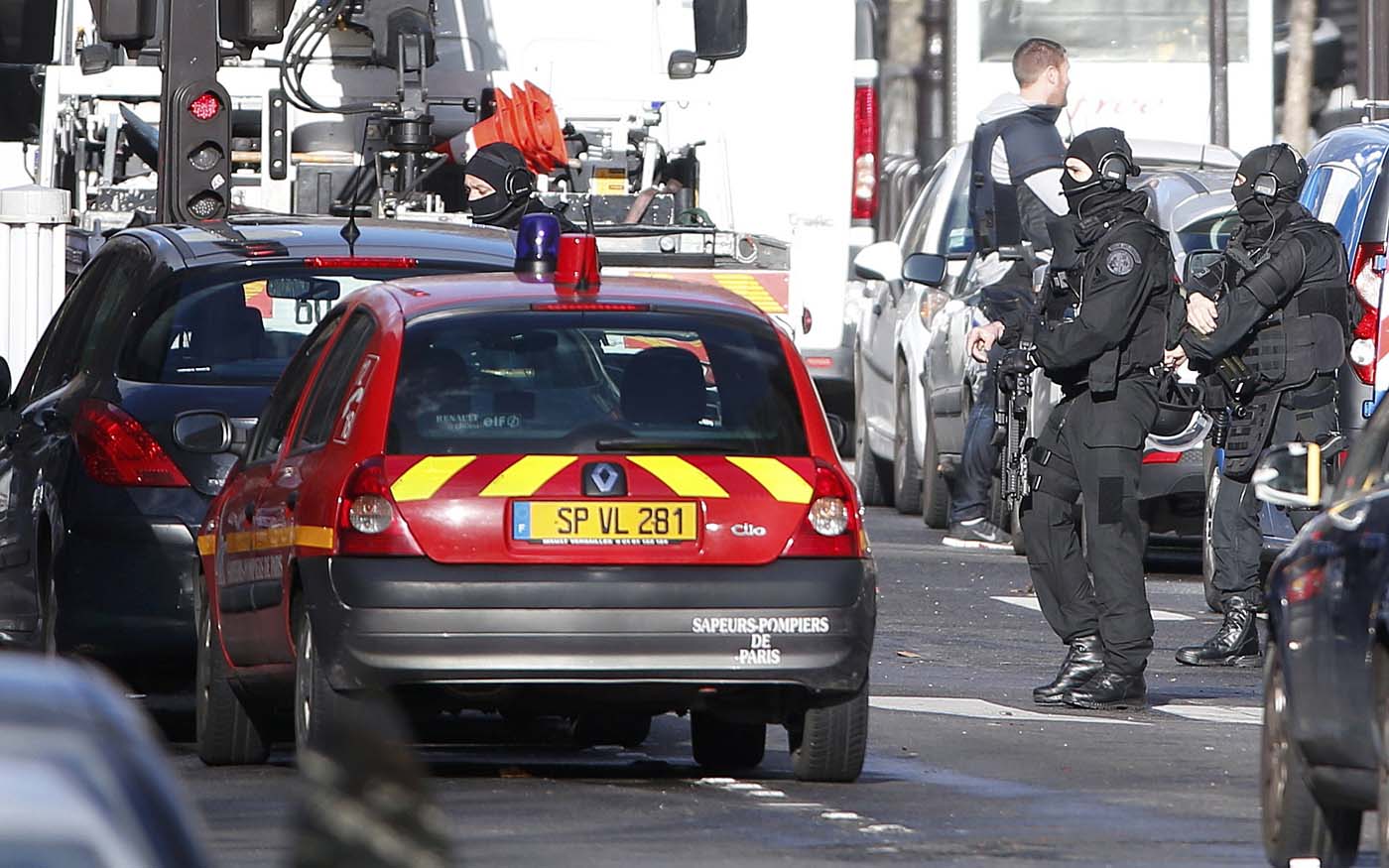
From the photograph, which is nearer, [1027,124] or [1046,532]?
[1046,532]

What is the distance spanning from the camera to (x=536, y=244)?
9148 mm

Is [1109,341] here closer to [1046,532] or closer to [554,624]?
[1046,532]

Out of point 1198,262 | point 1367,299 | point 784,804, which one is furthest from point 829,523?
point 1198,262

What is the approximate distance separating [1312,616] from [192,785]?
3109 millimetres

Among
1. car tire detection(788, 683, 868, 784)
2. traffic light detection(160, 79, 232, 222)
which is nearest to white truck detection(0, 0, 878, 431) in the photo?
traffic light detection(160, 79, 232, 222)

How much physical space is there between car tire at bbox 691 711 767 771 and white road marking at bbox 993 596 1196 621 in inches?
188

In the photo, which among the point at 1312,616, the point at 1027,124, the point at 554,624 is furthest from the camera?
the point at 1027,124

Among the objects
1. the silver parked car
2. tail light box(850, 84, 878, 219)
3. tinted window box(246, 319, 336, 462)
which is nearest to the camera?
tinted window box(246, 319, 336, 462)

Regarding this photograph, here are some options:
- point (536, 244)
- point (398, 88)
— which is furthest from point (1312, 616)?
point (398, 88)

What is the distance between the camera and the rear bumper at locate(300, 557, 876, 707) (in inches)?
315

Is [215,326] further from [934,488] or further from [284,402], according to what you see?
[934,488]

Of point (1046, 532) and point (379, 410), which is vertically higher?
point (379, 410)

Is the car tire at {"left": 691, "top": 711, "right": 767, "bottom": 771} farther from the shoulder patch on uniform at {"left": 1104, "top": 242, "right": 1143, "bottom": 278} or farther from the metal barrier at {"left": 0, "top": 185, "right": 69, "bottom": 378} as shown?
the metal barrier at {"left": 0, "top": 185, "right": 69, "bottom": 378}

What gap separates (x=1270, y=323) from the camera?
1199cm
